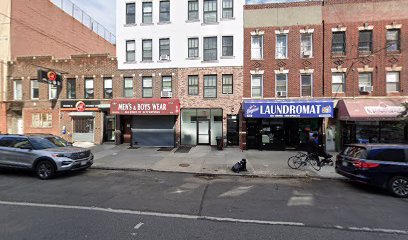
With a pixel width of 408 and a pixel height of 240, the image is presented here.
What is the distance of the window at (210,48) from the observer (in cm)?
1716

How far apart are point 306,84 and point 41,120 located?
2133cm

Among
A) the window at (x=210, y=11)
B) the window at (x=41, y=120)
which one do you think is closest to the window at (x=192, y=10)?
the window at (x=210, y=11)

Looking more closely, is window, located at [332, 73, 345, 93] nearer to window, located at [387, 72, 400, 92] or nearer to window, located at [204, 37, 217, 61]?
window, located at [387, 72, 400, 92]

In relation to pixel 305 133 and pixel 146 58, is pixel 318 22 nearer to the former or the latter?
pixel 305 133

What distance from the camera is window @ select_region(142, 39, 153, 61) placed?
701 inches

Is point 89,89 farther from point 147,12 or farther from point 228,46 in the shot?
point 228,46

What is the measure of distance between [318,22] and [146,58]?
13.0 m

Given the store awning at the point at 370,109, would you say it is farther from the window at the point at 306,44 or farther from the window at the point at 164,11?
the window at the point at 164,11

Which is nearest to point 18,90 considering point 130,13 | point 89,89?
point 89,89

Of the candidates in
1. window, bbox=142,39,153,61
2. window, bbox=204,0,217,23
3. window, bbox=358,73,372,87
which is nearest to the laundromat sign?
window, bbox=358,73,372,87

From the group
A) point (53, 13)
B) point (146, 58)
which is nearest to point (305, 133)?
point (146, 58)

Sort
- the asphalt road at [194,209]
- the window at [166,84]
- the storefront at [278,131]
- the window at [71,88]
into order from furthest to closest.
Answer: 1. the window at [71,88]
2. the window at [166,84]
3. the storefront at [278,131]
4. the asphalt road at [194,209]

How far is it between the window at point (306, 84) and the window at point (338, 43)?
251cm

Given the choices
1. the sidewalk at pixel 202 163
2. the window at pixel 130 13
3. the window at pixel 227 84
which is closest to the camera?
the sidewalk at pixel 202 163
